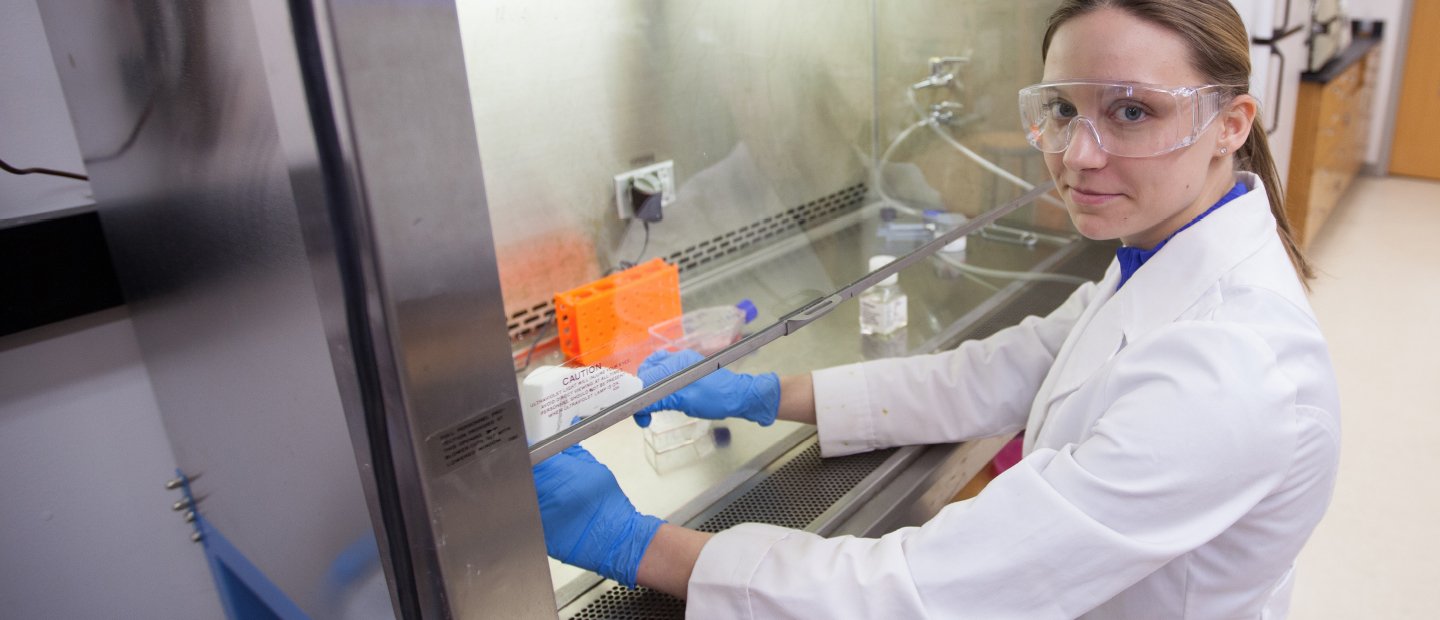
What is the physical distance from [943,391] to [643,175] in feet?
1.84

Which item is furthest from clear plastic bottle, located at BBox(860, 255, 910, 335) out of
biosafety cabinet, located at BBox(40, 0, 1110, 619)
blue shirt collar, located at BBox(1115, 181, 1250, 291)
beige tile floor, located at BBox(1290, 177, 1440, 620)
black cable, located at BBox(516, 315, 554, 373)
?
beige tile floor, located at BBox(1290, 177, 1440, 620)

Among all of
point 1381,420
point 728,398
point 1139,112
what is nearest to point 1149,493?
point 1139,112

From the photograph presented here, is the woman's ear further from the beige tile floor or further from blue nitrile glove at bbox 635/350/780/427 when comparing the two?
the beige tile floor

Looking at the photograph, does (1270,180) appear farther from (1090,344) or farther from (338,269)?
(338,269)

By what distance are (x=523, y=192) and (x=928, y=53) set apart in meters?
0.77

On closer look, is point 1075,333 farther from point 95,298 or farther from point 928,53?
point 95,298

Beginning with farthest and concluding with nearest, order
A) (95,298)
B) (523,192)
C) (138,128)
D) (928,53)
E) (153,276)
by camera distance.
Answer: (928,53)
(523,192)
(95,298)
(153,276)
(138,128)

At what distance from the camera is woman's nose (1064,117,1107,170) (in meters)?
0.97

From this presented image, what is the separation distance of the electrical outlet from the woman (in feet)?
1.71

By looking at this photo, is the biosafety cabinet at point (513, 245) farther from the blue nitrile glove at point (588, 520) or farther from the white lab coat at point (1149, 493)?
the white lab coat at point (1149, 493)

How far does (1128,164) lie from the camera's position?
0.97m

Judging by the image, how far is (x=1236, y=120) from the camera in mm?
977

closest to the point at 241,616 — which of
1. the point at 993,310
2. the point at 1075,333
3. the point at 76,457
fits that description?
the point at 76,457

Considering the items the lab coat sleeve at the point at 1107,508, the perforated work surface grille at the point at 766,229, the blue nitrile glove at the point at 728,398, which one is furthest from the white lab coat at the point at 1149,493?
the perforated work surface grille at the point at 766,229
